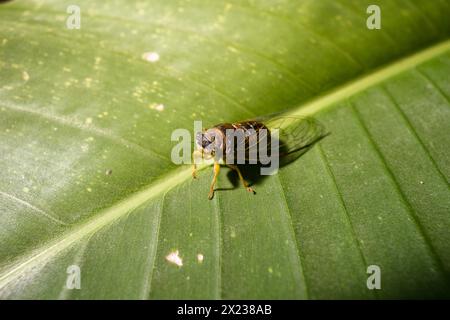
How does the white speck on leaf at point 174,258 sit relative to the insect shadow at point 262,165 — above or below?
below

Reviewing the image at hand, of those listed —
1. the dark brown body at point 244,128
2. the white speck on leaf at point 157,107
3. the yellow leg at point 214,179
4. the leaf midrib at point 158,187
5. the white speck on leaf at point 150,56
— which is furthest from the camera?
the white speck on leaf at point 150,56

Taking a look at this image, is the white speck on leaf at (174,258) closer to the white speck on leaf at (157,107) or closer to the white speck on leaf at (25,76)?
the white speck on leaf at (157,107)

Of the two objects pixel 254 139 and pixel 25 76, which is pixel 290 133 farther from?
pixel 25 76

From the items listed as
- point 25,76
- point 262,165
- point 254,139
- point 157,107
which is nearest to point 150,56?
point 157,107

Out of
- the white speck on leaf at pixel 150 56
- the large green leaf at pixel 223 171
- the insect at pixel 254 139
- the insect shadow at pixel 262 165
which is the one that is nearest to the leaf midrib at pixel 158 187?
the large green leaf at pixel 223 171

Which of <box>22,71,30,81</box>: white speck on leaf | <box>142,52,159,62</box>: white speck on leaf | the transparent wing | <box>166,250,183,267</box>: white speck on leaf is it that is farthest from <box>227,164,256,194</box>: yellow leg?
<box>22,71,30,81</box>: white speck on leaf

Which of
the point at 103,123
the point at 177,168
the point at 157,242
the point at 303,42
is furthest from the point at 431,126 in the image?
the point at 103,123

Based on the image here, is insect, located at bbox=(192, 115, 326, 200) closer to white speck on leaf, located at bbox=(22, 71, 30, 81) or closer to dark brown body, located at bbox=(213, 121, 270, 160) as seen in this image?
dark brown body, located at bbox=(213, 121, 270, 160)
